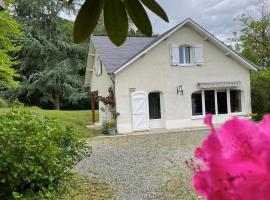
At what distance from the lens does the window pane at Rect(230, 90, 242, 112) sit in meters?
21.6

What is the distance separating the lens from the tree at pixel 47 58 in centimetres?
3169

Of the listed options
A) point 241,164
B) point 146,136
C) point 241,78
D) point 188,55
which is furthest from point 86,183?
point 241,78

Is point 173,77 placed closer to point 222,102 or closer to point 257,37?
point 222,102

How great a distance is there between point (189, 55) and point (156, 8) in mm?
19681

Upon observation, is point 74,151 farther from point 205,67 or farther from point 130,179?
point 205,67

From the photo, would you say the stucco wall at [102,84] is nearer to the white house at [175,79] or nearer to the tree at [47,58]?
the white house at [175,79]

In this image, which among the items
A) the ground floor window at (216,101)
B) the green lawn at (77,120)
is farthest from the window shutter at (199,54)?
the green lawn at (77,120)

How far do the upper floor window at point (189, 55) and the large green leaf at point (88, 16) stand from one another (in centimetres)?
1925

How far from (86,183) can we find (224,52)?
14427mm

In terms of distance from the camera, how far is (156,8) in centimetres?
125

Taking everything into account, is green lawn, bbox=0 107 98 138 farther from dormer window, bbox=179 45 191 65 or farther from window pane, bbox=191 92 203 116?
dormer window, bbox=179 45 191 65

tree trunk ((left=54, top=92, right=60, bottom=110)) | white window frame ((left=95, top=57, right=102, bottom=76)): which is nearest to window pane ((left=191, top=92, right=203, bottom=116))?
white window frame ((left=95, top=57, right=102, bottom=76))

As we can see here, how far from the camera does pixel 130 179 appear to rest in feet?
28.5

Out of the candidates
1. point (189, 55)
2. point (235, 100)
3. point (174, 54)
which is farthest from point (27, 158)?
point (235, 100)
